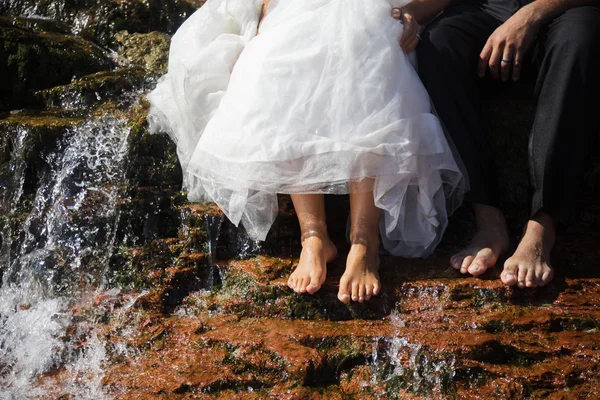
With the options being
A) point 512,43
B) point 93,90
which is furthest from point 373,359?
point 93,90

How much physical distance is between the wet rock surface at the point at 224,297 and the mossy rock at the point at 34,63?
16.0 inches

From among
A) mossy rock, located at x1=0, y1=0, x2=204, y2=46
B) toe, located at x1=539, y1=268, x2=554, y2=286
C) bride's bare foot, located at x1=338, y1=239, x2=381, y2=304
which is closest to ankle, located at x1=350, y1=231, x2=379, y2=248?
bride's bare foot, located at x1=338, y1=239, x2=381, y2=304

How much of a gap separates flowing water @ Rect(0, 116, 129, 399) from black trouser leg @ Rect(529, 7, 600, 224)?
2.23 meters

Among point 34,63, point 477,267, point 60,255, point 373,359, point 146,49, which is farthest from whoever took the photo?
point 146,49

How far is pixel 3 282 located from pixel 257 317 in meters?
1.56

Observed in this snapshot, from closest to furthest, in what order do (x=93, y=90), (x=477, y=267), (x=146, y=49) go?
(x=477, y=267) → (x=93, y=90) → (x=146, y=49)

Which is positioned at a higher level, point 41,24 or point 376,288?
point 41,24

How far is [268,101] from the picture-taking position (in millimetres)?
3059

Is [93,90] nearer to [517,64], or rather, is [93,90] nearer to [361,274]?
[361,274]

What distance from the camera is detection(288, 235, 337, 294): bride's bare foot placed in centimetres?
304

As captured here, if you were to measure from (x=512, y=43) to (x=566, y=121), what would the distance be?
0.51 meters

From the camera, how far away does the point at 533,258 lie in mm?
3027

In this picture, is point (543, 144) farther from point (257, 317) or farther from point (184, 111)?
point (184, 111)

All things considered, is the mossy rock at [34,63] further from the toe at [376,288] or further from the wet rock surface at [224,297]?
the toe at [376,288]
